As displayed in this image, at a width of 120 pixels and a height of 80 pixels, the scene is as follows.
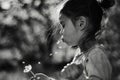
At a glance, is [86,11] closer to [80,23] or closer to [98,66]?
[80,23]

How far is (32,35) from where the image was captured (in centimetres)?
103

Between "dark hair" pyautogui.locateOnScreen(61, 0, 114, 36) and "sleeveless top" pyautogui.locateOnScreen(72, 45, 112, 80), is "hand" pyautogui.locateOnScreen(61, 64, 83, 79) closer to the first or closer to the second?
"sleeveless top" pyautogui.locateOnScreen(72, 45, 112, 80)

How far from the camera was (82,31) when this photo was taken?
1.03 m

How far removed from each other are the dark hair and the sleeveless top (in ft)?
0.23

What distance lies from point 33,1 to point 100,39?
0.29 meters

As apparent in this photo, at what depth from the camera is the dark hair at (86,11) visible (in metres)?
1.03

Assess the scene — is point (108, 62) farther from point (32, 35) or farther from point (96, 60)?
point (32, 35)

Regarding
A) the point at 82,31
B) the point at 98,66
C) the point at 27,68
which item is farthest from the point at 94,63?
the point at 27,68

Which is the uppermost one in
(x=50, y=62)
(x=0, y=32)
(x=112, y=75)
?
(x=0, y=32)

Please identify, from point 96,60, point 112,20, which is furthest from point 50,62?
point 112,20

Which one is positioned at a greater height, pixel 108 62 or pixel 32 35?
pixel 32 35

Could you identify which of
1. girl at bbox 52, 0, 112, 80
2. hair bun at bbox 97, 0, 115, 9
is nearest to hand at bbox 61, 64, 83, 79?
→ girl at bbox 52, 0, 112, 80

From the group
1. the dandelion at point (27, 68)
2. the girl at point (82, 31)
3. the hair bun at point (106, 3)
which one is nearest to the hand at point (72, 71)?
the girl at point (82, 31)

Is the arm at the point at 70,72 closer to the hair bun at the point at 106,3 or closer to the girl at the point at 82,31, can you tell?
the girl at the point at 82,31
